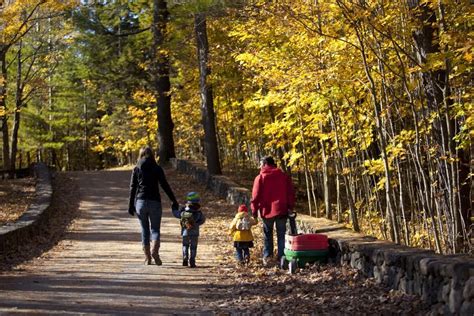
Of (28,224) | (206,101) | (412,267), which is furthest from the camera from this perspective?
(206,101)

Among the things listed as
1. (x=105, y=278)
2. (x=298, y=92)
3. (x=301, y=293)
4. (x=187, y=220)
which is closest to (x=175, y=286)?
(x=105, y=278)

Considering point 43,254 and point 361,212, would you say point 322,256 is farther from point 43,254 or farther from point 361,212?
point 361,212

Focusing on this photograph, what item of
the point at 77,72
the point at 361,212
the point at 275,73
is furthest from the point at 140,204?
the point at 77,72

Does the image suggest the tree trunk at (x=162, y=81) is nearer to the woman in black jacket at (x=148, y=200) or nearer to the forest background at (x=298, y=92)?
the forest background at (x=298, y=92)

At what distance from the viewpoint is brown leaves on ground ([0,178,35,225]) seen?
15.5m

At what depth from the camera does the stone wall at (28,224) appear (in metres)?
10.5

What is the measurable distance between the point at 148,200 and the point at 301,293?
3.11 metres

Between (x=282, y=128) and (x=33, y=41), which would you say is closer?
(x=282, y=128)

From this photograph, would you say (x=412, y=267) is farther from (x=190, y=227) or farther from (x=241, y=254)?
(x=190, y=227)

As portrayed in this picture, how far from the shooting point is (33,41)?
28.4 meters

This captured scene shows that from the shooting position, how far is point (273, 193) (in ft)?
30.6

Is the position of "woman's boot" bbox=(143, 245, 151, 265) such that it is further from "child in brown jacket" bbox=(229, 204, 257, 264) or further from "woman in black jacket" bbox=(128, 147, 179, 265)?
"child in brown jacket" bbox=(229, 204, 257, 264)

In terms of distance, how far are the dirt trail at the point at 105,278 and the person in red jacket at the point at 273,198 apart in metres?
1.16

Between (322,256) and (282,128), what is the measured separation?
551 cm
